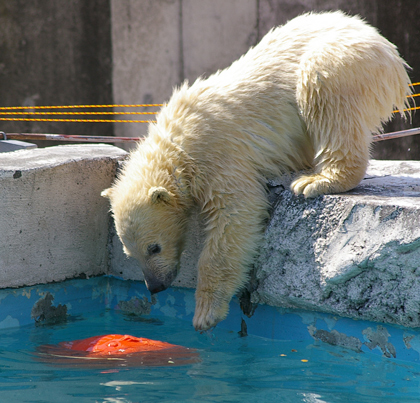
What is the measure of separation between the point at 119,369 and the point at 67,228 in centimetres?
132

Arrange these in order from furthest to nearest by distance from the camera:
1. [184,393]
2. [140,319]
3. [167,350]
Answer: [140,319] < [167,350] < [184,393]

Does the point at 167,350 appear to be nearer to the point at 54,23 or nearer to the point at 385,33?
the point at 385,33

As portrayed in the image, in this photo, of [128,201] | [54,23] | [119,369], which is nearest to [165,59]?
[54,23]

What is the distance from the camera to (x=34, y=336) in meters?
3.63

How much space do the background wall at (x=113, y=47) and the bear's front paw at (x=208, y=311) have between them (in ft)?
18.5

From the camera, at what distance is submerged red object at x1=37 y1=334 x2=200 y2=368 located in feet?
10.1

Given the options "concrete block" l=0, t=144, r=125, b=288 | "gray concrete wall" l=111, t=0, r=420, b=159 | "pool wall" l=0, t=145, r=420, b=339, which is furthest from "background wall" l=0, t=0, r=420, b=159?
"concrete block" l=0, t=144, r=125, b=288

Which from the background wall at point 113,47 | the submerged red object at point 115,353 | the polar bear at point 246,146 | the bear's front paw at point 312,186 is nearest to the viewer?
the submerged red object at point 115,353

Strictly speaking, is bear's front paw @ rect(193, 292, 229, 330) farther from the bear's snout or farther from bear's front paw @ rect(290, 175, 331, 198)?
bear's front paw @ rect(290, 175, 331, 198)

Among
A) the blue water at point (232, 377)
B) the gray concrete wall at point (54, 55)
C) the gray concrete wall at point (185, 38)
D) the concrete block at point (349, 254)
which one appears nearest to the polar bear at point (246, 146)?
the concrete block at point (349, 254)

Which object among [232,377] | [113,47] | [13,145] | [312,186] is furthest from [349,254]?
[113,47]

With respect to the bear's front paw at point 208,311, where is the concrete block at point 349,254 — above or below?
above

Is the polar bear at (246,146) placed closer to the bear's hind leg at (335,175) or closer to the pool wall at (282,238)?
the bear's hind leg at (335,175)

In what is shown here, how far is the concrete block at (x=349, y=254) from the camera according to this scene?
2850mm
